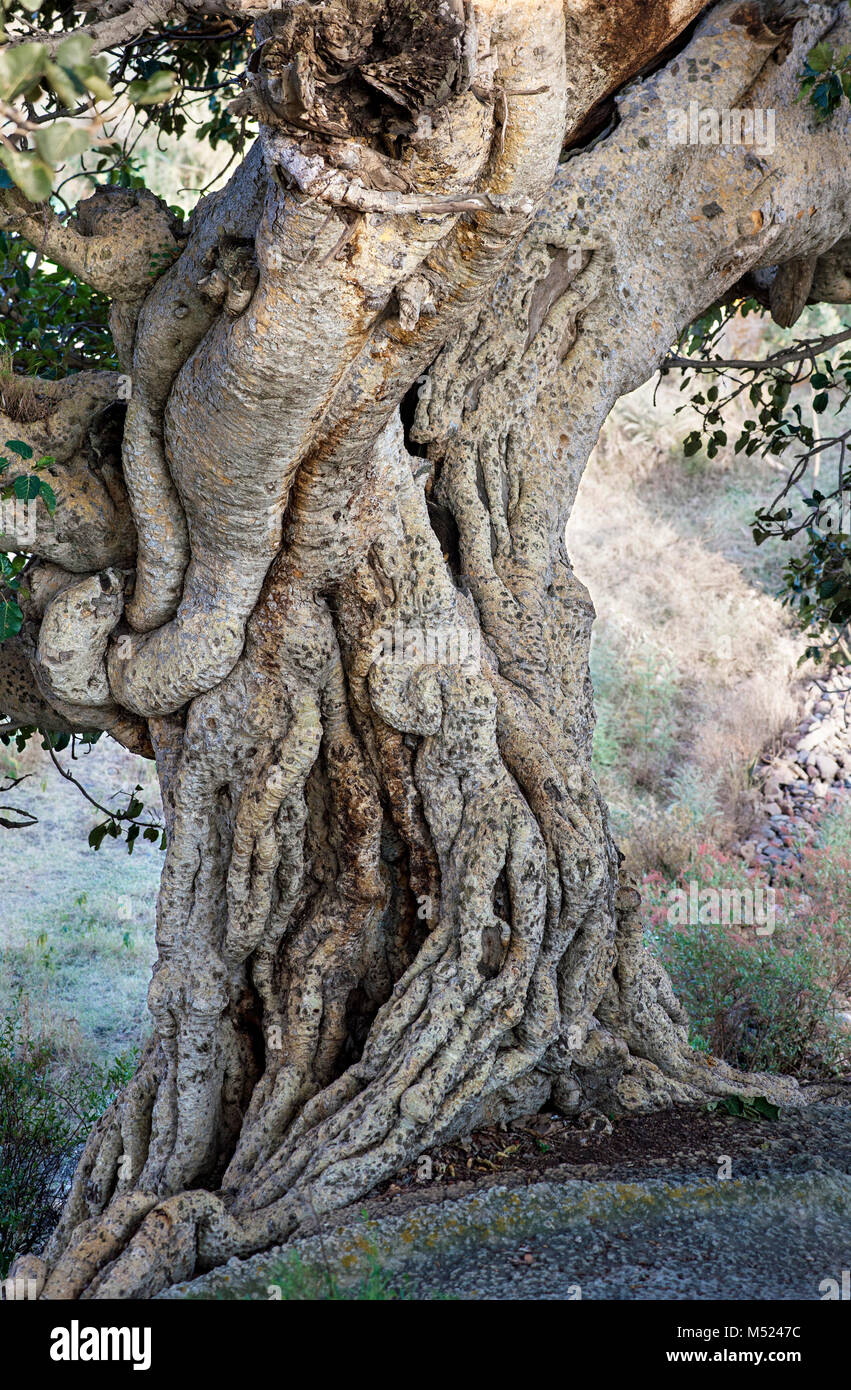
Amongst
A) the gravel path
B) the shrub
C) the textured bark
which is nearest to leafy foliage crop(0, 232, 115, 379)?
the textured bark

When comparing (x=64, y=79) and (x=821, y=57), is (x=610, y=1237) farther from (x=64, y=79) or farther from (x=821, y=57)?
(x=821, y=57)

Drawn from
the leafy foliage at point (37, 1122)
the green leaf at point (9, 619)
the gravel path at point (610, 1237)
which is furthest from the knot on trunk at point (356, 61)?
the leafy foliage at point (37, 1122)

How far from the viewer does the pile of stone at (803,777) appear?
9.91 meters

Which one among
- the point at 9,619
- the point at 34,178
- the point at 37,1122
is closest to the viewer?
the point at 34,178

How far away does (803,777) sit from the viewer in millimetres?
10820

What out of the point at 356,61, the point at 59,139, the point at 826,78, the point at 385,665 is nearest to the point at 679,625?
the point at 826,78

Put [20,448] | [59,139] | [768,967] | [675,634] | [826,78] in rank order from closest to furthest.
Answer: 1. [59,139]
2. [20,448]
3. [826,78]
4. [768,967]
5. [675,634]

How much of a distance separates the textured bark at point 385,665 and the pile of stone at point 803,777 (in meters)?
5.78

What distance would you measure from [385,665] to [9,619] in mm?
1073

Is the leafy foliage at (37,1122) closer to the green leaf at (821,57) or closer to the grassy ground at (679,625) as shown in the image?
the grassy ground at (679,625)

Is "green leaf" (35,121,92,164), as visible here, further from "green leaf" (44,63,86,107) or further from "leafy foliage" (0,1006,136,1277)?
"leafy foliage" (0,1006,136,1277)

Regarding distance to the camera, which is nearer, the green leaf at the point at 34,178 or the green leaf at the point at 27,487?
the green leaf at the point at 34,178

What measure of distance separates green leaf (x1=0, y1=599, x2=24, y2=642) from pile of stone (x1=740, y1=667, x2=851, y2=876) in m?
7.43

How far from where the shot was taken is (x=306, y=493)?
3328 millimetres
